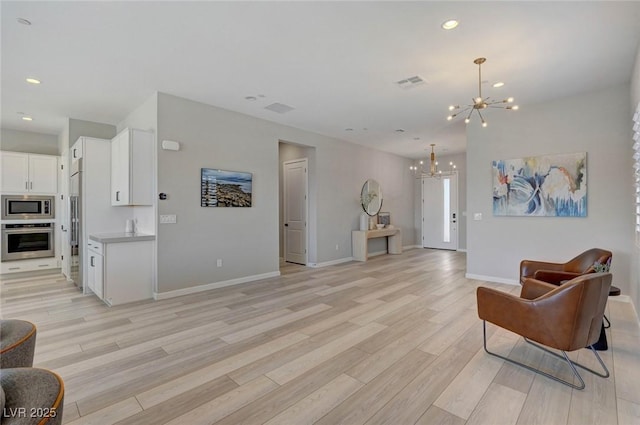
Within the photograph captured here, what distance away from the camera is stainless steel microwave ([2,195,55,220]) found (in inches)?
230

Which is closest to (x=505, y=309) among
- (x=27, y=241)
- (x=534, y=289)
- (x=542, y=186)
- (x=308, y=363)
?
(x=534, y=289)

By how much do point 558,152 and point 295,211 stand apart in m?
5.06

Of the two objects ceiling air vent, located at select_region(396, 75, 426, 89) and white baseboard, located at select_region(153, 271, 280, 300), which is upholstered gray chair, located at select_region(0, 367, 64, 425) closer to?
white baseboard, located at select_region(153, 271, 280, 300)

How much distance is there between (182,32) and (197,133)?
2.03m

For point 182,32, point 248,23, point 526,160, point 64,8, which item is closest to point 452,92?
point 526,160

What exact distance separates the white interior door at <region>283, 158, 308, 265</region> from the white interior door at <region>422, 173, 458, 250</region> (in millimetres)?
4765

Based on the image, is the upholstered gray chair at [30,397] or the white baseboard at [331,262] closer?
the upholstered gray chair at [30,397]

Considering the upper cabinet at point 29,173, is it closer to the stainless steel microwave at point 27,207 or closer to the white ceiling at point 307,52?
the stainless steel microwave at point 27,207

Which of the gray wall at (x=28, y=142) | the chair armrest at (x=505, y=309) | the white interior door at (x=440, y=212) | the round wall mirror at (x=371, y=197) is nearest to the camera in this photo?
the chair armrest at (x=505, y=309)

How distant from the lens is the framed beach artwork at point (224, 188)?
4.87m

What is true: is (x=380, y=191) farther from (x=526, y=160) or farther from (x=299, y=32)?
(x=299, y=32)

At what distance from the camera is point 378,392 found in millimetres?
2131

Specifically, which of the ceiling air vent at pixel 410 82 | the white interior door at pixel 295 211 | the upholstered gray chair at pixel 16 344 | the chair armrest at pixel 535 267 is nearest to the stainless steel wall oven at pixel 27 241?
the white interior door at pixel 295 211

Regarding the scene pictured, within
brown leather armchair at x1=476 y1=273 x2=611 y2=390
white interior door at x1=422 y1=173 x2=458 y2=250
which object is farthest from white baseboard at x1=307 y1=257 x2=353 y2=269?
brown leather armchair at x1=476 y1=273 x2=611 y2=390
